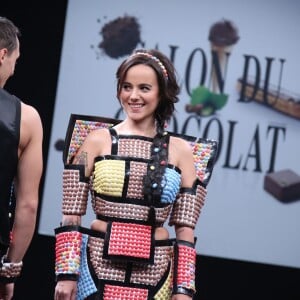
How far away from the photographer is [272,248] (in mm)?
5172

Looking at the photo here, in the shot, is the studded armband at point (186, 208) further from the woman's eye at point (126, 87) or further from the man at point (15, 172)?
the man at point (15, 172)

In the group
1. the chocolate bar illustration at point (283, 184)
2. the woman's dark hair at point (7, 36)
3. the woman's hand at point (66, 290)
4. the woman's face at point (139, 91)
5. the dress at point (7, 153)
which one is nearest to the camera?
the dress at point (7, 153)

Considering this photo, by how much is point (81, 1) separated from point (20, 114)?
2778mm

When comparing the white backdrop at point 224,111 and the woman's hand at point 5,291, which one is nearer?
the woman's hand at point 5,291

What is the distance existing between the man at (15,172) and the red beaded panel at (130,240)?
32 cm

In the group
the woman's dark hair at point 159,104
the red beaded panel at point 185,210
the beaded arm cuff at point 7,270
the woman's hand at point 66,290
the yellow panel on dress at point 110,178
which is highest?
the woman's dark hair at point 159,104

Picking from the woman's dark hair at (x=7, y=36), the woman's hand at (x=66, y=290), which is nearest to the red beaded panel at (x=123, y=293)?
the woman's hand at (x=66, y=290)

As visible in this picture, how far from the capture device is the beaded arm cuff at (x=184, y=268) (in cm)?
283

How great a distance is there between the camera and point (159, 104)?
297 cm

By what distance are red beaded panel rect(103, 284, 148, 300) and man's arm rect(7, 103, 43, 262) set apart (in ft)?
1.15

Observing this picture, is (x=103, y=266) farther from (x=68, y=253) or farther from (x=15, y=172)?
(x=15, y=172)

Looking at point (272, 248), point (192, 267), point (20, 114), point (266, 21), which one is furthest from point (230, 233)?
point (20, 114)

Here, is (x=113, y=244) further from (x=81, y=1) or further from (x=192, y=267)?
(x=81, y=1)

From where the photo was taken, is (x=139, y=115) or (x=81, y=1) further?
(x=81, y=1)
